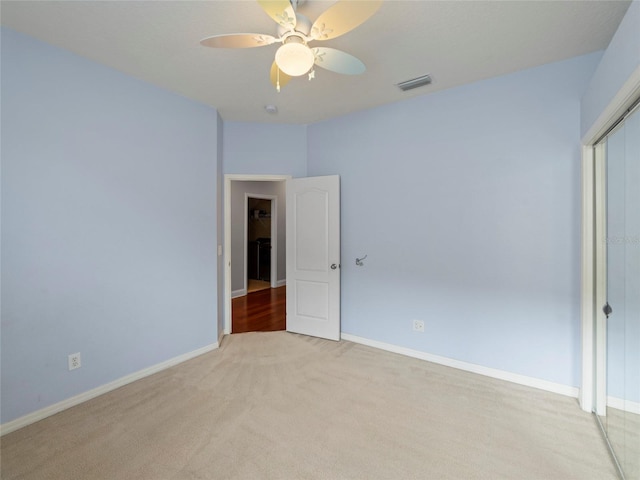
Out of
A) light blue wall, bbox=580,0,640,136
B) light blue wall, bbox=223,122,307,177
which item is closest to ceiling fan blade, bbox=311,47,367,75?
light blue wall, bbox=580,0,640,136

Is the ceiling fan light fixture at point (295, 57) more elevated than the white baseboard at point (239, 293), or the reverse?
the ceiling fan light fixture at point (295, 57)

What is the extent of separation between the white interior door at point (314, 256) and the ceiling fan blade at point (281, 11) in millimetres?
2003

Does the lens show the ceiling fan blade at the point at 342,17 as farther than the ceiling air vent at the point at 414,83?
No

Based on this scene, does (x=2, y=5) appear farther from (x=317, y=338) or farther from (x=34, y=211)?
(x=317, y=338)

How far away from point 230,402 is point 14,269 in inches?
67.4

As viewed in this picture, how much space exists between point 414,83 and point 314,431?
2.92 m

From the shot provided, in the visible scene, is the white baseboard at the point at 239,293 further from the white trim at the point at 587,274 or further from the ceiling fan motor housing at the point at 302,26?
the white trim at the point at 587,274

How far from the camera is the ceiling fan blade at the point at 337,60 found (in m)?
1.73

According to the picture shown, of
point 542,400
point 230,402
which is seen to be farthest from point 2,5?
point 542,400

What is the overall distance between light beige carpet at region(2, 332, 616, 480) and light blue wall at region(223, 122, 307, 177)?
2.33 m

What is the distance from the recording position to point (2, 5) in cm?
175

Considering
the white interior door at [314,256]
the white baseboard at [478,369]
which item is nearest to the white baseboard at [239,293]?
the white interior door at [314,256]

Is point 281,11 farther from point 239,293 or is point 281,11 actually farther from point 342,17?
point 239,293

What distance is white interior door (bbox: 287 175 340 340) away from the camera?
11.5ft
